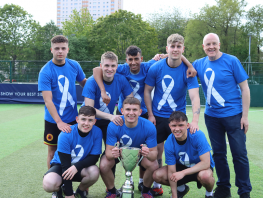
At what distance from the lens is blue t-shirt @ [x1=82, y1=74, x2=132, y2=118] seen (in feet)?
11.9

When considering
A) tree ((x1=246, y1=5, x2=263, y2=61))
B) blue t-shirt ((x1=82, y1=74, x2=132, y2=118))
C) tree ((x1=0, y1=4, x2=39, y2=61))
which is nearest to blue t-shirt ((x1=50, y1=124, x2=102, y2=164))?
blue t-shirt ((x1=82, y1=74, x2=132, y2=118))

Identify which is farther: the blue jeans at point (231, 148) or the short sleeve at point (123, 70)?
the short sleeve at point (123, 70)

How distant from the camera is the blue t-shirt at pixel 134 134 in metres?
3.32

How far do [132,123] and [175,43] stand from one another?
1.18 meters

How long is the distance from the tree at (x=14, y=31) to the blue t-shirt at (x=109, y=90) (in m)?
37.9

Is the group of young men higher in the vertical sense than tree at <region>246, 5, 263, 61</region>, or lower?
lower

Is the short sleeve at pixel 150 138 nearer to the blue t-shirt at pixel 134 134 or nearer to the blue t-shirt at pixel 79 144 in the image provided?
the blue t-shirt at pixel 134 134

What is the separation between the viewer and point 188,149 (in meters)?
3.26

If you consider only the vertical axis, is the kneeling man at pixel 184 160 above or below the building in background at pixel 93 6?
below

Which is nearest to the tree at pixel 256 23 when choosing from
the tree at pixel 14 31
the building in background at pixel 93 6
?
the tree at pixel 14 31

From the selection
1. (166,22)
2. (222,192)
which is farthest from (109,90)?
(166,22)

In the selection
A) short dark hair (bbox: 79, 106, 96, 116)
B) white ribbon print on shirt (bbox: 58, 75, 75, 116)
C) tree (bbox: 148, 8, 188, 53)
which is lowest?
short dark hair (bbox: 79, 106, 96, 116)

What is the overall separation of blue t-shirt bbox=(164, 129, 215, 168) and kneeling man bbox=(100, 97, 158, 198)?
0.69 feet

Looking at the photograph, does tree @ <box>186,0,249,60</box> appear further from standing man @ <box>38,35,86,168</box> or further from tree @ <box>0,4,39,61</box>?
standing man @ <box>38,35,86,168</box>
